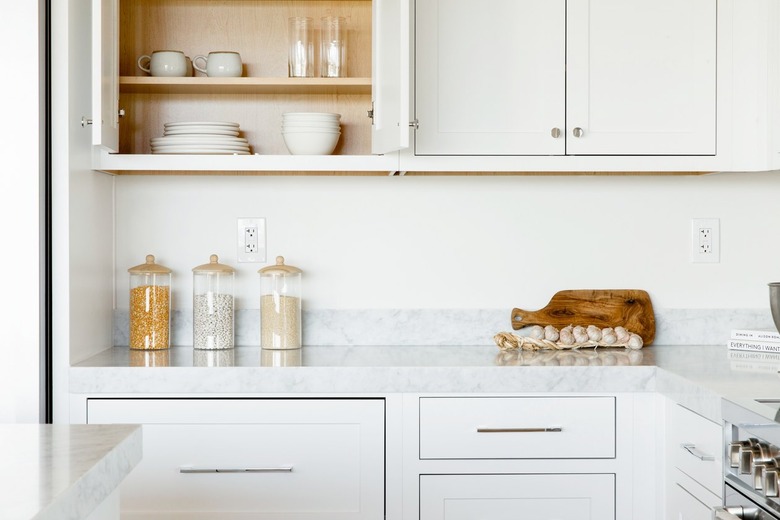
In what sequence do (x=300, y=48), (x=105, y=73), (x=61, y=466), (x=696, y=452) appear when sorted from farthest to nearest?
1. (x=300, y=48)
2. (x=105, y=73)
3. (x=696, y=452)
4. (x=61, y=466)

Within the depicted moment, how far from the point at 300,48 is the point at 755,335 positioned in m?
1.52

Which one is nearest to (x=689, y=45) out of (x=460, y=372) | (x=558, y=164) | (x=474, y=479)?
(x=558, y=164)

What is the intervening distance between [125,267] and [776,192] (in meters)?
2.02

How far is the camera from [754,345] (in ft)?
8.24

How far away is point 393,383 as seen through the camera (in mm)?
2154

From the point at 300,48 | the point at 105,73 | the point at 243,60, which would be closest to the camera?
the point at 105,73

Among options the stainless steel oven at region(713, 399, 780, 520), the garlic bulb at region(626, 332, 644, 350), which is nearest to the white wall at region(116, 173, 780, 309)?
the garlic bulb at region(626, 332, 644, 350)

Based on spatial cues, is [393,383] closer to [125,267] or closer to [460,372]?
[460,372]

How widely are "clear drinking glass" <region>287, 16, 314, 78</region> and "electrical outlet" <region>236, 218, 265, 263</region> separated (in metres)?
0.48

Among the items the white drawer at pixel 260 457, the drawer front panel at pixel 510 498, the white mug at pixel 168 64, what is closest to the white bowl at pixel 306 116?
the white mug at pixel 168 64

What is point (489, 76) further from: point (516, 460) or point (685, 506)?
point (685, 506)

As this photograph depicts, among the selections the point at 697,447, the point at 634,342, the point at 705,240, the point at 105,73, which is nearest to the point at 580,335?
the point at 634,342

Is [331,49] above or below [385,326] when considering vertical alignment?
above
